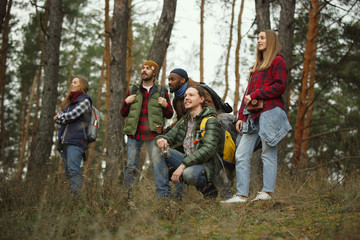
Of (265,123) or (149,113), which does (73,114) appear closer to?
(149,113)

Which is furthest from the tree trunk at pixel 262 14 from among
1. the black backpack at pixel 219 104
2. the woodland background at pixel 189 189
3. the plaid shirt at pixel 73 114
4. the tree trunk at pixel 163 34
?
the plaid shirt at pixel 73 114

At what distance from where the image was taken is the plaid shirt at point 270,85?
4.00 meters

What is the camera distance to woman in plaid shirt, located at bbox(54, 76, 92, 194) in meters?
5.29

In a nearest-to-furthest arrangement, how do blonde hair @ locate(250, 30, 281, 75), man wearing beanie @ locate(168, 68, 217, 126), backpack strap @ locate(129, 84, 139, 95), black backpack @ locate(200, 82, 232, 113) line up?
blonde hair @ locate(250, 30, 281, 75) < black backpack @ locate(200, 82, 232, 113) < man wearing beanie @ locate(168, 68, 217, 126) < backpack strap @ locate(129, 84, 139, 95)

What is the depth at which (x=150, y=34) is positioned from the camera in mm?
20266

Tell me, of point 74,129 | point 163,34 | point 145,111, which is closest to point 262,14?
point 163,34

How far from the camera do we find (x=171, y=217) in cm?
348

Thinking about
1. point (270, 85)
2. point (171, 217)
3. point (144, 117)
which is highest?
point (270, 85)

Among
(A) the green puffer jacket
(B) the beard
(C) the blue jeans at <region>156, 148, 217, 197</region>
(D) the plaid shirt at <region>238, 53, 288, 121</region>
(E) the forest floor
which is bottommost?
(E) the forest floor

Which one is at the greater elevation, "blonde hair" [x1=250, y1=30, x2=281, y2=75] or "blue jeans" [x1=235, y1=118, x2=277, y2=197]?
"blonde hair" [x1=250, y1=30, x2=281, y2=75]

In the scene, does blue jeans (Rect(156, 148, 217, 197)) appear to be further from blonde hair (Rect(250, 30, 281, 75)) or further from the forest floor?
blonde hair (Rect(250, 30, 281, 75))

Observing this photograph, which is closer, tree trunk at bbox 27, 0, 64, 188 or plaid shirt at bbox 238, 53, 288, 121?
plaid shirt at bbox 238, 53, 288, 121

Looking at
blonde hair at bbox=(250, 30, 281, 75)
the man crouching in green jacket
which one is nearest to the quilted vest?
the man crouching in green jacket

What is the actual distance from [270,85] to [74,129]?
112 inches
